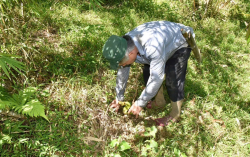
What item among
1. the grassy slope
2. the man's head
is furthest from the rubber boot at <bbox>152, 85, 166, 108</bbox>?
the man's head

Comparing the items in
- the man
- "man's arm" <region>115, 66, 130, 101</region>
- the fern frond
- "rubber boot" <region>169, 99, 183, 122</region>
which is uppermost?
the man

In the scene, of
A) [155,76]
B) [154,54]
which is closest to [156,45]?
[154,54]

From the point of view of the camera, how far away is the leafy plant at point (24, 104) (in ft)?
7.07

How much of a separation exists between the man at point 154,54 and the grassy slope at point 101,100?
1.60 ft

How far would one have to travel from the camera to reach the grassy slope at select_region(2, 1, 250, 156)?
2.55m

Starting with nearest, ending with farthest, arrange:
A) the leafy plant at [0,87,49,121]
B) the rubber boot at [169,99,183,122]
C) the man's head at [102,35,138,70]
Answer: the man's head at [102,35,138,70], the leafy plant at [0,87,49,121], the rubber boot at [169,99,183,122]

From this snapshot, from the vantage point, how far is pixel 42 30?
11.5 ft

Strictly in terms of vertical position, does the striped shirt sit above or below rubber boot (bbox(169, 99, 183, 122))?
above

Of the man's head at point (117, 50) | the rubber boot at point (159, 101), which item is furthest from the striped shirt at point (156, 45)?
the rubber boot at point (159, 101)

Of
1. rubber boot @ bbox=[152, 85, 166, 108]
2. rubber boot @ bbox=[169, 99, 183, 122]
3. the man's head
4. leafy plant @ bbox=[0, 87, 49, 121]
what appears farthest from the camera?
rubber boot @ bbox=[152, 85, 166, 108]

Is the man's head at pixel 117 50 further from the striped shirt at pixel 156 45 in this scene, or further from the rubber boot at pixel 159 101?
the rubber boot at pixel 159 101

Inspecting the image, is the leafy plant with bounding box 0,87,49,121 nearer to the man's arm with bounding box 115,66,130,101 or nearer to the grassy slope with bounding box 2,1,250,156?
the grassy slope with bounding box 2,1,250,156

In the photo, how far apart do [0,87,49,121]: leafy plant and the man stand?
102 centimetres

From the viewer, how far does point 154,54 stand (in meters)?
2.12
